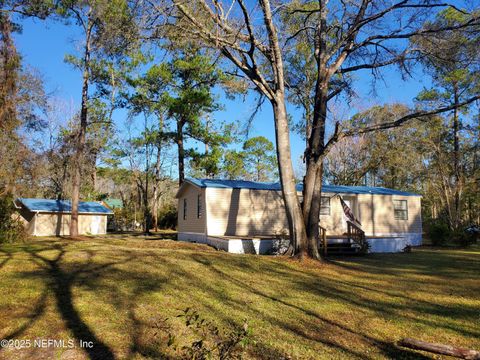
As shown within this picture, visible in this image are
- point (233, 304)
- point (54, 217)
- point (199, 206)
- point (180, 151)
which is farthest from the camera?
point (54, 217)

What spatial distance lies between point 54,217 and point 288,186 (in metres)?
20.7

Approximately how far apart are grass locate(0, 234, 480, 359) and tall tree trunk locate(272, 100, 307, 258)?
985mm

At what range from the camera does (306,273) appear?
9773mm

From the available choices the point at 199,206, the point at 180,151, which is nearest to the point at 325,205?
the point at 199,206

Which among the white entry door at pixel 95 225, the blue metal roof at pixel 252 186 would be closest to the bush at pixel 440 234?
the blue metal roof at pixel 252 186

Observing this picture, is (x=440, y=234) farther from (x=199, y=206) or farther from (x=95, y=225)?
(x=95, y=225)

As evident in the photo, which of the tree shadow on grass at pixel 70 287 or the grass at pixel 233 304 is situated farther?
the grass at pixel 233 304

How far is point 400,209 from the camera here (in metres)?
21.8

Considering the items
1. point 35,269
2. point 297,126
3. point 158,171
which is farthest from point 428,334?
point 158,171

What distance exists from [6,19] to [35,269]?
11868 millimetres

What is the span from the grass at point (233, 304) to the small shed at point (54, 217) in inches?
686

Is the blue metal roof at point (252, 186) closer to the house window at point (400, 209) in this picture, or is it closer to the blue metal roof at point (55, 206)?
the house window at point (400, 209)

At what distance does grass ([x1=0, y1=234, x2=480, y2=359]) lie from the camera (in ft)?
14.9

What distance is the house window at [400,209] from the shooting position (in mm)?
21625
